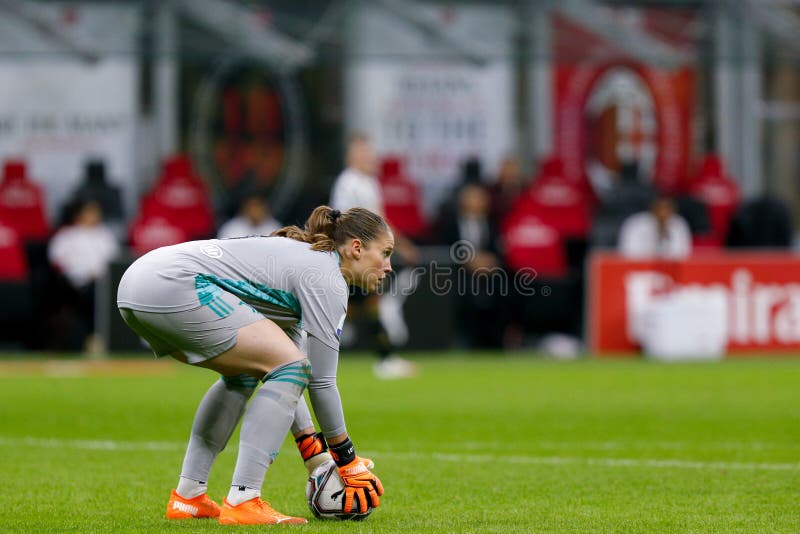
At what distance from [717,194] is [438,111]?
403 centimetres

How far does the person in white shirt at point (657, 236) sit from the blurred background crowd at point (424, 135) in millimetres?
30

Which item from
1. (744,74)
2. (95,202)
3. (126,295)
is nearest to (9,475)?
(126,295)

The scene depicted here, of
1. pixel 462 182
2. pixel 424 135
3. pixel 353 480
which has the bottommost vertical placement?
pixel 353 480

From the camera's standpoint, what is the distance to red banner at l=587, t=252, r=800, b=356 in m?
17.1

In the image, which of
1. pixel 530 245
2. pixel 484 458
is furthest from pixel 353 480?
pixel 530 245

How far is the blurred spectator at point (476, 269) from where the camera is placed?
18.0 m

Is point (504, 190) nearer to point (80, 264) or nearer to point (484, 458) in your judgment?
point (80, 264)

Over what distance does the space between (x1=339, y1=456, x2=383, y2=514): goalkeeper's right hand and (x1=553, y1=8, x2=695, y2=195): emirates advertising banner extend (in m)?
14.9

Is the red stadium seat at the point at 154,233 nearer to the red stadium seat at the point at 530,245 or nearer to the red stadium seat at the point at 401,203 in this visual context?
the red stadium seat at the point at 401,203

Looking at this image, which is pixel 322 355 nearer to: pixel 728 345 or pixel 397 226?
pixel 728 345

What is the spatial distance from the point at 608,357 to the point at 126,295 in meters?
12.0

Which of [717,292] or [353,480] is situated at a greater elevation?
[717,292]

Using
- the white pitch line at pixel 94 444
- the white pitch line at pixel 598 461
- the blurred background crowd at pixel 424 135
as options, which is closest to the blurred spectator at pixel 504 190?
the blurred background crowd at pixel 424 135

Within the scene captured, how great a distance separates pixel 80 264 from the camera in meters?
17.7
